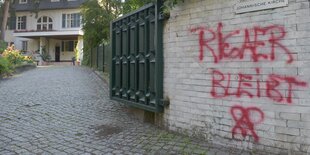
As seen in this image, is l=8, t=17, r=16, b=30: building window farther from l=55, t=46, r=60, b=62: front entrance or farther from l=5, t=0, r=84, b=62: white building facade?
l=55, t=46, r=60, b=62: front entrance

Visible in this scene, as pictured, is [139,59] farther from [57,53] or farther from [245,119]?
[57,53]

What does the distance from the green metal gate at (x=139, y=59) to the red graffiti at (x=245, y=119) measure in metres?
1.77

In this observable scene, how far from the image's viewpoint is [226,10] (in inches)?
217

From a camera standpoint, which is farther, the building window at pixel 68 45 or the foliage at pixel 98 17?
the building window at pixel 68 45

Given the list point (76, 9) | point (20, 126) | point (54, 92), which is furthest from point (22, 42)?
point (20, 126)

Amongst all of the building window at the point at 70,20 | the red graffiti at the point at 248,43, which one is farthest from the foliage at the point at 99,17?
the red graffiti at the point at 248,43

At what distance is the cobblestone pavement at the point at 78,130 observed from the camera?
19.0 ft

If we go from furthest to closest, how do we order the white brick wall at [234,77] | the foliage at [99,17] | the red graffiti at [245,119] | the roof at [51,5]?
1. the roof at [51,5]
2. the foliage at [99,17]
3. the red graffiti at [245,119]
4. the white brick wall at [234,77]

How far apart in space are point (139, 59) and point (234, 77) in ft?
8.91

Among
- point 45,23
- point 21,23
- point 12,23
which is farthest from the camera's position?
point 12,23

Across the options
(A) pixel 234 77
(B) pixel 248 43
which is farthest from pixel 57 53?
(B) pixel 248 43

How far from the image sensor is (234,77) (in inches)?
212

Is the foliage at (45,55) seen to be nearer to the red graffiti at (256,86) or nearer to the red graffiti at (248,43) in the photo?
the red graffiti at (248,43)

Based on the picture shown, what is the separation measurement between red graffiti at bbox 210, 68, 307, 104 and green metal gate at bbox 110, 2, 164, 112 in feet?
4.86
